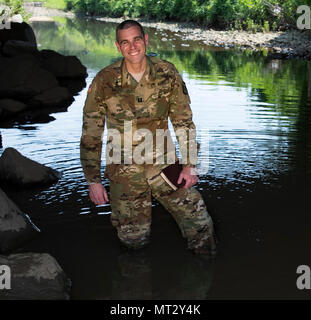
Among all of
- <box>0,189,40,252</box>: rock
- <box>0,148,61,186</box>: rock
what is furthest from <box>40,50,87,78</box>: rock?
<box>0,189,40,252</box>: rock

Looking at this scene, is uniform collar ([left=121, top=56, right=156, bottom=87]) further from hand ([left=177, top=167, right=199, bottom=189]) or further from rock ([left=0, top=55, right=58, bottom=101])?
rock ([left=0, top=55, right=58, bottom=101])

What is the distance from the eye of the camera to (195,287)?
4.32 meters

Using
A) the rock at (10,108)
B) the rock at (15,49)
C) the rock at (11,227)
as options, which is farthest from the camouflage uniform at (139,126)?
the rock at (15,49)

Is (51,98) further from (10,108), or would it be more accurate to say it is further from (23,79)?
(10,108)

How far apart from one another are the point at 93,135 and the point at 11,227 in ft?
4.52

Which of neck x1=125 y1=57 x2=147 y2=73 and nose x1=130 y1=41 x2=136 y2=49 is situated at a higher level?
nose x1=130 y1=41 x2=136 y2=49

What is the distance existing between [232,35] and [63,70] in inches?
636

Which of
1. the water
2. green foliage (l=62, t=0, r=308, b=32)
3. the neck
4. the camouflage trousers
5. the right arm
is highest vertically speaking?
green foliage (l=62, t=0, r=308, b=32)

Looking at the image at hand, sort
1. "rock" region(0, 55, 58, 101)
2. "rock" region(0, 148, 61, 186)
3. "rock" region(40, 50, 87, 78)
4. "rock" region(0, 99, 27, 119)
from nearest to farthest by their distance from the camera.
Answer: "rock" region(0, 148, 61, 186) < "rock" region(0, 99, 27, 119) < "rock" region(0, 55, 58, 101) < "rock" region(40, 50, 87, 78)

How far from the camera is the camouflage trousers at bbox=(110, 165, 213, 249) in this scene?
436cm

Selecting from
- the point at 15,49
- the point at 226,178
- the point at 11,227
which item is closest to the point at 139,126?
the point at 11,227

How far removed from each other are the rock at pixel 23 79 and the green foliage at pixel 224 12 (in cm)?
1656

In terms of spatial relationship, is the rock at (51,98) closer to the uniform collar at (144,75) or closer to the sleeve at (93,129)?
the sleeve at (93,129)
